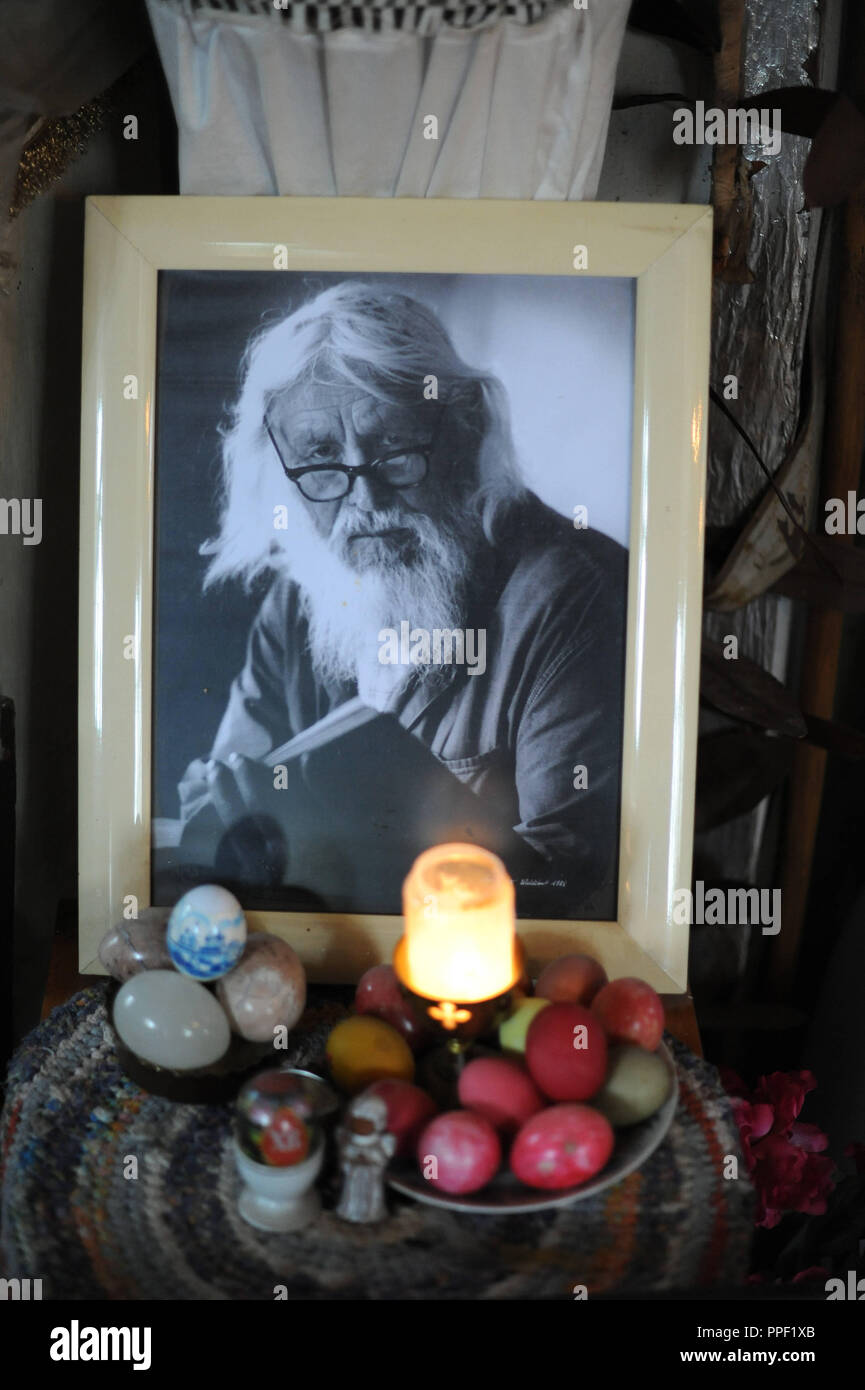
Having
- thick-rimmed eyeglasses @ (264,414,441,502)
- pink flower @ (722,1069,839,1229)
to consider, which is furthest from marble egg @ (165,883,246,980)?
pink flower @ (722,1069,839,1229)

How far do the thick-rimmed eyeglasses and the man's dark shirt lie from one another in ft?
0.27

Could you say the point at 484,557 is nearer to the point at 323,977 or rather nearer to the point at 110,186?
the point at 323,977

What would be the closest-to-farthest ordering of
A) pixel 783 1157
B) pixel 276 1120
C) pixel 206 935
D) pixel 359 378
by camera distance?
pixel 276 1120 < pixel 206 935 < pixel 359 378 < pixel 783 1157

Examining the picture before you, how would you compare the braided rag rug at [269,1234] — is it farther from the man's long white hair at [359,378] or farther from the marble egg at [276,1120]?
the man's long white hair at [359,378]

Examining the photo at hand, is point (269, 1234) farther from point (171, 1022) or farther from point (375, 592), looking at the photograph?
point (375, 592)

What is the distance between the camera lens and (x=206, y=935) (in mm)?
741

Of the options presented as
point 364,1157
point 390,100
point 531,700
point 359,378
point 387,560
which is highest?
point 390,100

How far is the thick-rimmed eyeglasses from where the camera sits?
844 millimetres

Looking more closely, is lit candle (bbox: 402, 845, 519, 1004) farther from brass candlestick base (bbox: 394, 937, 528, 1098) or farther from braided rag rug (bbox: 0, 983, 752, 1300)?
braided rag rug (bbox: 0, 983, 752, 1300)

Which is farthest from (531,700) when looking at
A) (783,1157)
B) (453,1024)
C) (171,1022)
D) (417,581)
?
(783,1157)

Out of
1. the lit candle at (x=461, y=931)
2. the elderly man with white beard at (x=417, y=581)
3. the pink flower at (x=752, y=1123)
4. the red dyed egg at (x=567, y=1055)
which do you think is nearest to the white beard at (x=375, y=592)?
the elderly man with white beard at (x=417, y=581)

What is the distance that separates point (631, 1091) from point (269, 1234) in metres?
0.26

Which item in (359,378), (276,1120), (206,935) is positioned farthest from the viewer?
(359,378)

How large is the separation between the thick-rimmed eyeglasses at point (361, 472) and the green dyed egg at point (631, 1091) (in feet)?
1.55
